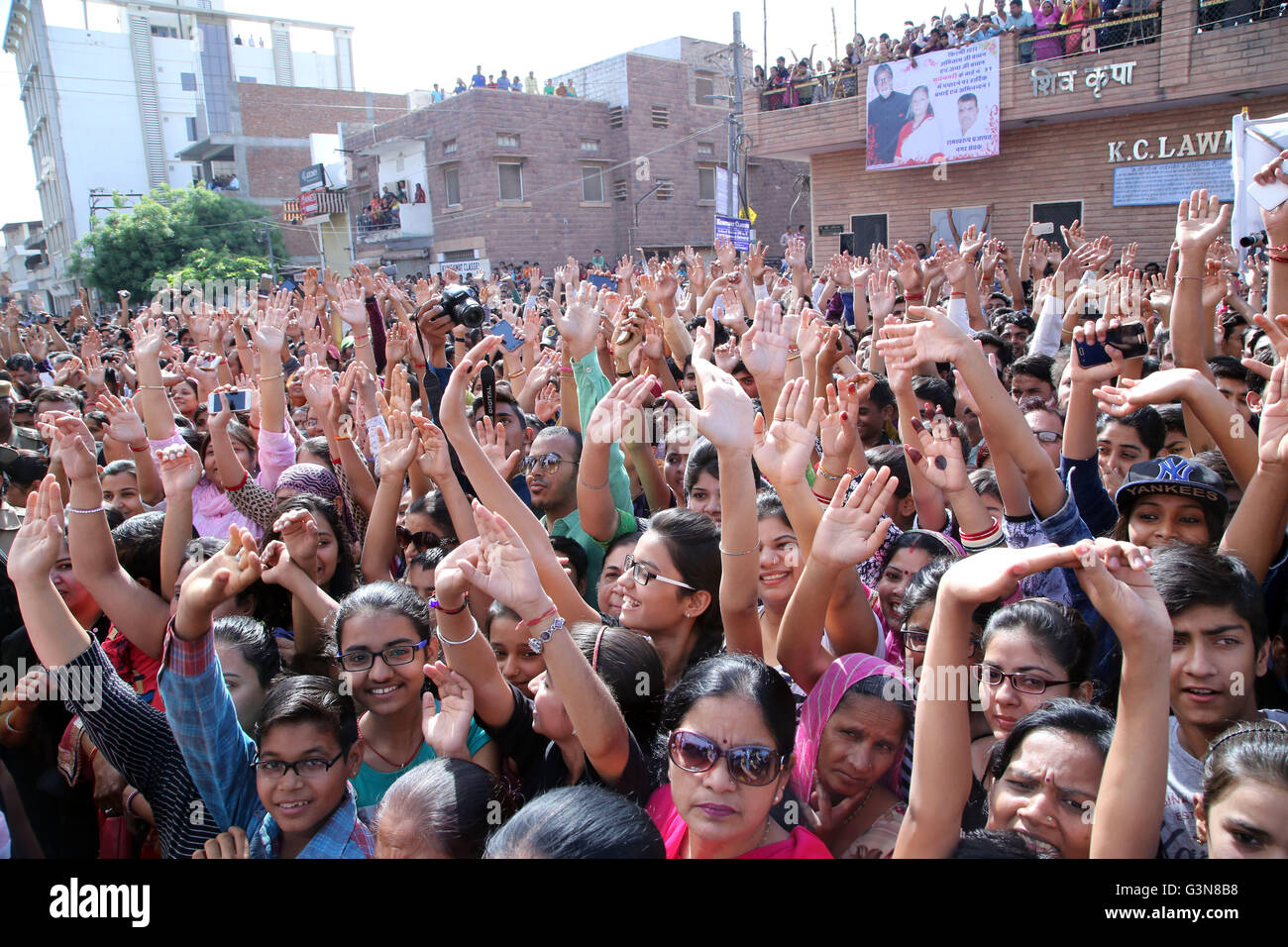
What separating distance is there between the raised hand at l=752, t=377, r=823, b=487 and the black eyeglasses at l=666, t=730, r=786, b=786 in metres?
0.78

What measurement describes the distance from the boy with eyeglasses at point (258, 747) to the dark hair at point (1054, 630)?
5.16ft

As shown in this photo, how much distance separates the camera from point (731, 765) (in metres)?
1.73

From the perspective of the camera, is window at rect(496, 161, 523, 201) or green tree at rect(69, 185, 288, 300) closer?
window at rect(496, 161, 523, 201)

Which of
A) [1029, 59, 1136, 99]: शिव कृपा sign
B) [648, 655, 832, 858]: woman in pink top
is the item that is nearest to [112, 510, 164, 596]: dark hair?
[648, 655, 832, 858]: woman in pink top

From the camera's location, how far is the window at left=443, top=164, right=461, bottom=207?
2420 cm

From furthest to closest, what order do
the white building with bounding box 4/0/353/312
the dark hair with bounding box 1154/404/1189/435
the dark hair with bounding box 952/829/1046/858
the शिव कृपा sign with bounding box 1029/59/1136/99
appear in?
the white building with bounding box 4/0/353/312 < the शिव कृपा sign with bounding box 1029/59/1136/99 < the dark hair with bounding box 1154/404/1189/435 < the dark hair with bounding box 952/829/1046/858

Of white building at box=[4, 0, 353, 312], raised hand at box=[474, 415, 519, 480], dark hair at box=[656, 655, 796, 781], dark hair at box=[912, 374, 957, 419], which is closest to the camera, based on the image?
dark hair at box=[656, 655, 796, 781]

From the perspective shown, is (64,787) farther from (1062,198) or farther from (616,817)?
(1062,198)

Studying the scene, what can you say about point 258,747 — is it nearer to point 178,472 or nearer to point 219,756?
point 219,756

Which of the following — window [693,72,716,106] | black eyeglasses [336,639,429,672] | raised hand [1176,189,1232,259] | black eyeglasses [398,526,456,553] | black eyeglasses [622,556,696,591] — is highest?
window [693,72,716,106]

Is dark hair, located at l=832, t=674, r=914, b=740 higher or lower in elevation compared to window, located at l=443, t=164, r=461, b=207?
lower

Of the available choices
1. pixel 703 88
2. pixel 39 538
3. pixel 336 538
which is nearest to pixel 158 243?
pixel 703 88

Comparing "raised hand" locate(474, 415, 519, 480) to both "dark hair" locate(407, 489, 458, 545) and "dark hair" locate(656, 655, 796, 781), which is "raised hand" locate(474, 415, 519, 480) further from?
"dark hair" locate(656, 655, 796, 781)

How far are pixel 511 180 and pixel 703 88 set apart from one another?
711cm
